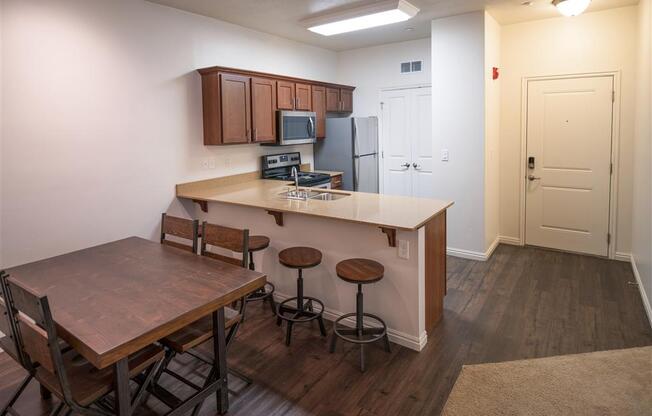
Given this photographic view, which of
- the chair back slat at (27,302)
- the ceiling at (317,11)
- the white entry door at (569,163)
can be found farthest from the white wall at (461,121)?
the chair back slat at (27,302)

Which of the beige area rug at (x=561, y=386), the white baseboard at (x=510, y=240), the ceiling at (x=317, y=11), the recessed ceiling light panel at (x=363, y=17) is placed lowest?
the beige area rug at (x=561, y=386)

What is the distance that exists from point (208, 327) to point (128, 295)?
0.46 metres

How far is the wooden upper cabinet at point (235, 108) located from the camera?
4.18 m

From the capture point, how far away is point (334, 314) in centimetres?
329

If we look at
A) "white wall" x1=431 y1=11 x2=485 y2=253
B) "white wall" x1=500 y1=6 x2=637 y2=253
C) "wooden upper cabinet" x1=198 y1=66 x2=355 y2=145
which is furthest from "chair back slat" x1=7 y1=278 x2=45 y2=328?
"white wall" x1=500 y1=6 x2=637 y2=253

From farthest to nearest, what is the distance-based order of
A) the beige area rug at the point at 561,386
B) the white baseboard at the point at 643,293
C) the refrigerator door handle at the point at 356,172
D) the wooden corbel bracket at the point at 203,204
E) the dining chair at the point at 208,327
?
the refrigerator door handle at the point at 356,172 → the wooden corbel bracket at the point at 203,204 → the white baseboard at the point at 643,293 → the beige area rug at the point at 561,386 → the dining chair at the point at 208,327

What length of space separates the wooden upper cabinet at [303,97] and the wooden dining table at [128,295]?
9.60 ft

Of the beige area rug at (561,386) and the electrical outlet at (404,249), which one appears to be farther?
the electrical outlet at (404,249)

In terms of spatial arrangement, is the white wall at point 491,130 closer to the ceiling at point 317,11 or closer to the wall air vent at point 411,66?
the ceiling at point 317,11

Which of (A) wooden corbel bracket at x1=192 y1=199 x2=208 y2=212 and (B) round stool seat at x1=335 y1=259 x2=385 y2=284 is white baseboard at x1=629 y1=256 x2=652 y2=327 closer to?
(B) round stool seat at x1=335 y1=259 x2=385 y2=284

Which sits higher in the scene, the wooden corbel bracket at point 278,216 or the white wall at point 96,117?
the white wall at point 96,117

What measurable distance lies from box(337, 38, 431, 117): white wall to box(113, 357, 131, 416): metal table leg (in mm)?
5027

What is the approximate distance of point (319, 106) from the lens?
217 inches

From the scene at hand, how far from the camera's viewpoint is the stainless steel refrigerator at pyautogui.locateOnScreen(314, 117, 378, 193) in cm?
551
